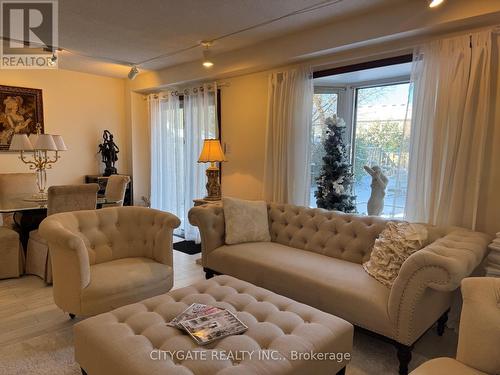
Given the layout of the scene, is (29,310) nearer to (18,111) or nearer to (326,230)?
(326,230)

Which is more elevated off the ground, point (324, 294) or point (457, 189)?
point (457, 189)

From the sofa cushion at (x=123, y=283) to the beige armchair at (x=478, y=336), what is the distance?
1.80m

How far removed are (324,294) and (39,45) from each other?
Answer: 404 cm

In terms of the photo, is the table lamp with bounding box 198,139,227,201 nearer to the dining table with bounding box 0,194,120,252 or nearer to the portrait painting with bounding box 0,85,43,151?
the dining table with bounding box 0,194,120,252

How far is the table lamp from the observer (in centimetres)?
388

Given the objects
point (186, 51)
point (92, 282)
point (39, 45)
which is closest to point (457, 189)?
point (92, 282)

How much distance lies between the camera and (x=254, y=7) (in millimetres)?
2764

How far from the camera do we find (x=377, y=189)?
315 cm

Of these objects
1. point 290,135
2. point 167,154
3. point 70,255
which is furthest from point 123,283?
point 167,154

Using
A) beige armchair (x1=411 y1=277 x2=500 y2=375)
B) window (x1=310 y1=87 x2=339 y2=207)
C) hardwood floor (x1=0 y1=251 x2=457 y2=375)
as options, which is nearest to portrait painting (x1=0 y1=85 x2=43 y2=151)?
hardwood floor (x1=0 y1=251 x2=457 y2=375)

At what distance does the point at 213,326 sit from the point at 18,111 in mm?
4579

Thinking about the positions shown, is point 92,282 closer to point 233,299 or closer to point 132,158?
point 233,299

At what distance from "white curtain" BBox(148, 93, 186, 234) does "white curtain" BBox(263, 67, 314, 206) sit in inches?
71.2

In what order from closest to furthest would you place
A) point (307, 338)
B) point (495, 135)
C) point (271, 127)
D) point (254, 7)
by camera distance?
1. point (307, 338)
2. point (495, 135)
3. point (254, 7)
4. point (271, 127)
